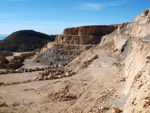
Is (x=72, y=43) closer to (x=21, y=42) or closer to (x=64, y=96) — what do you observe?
(x=64, y=96)

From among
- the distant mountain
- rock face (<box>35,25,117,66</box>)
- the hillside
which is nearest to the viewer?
the hillside

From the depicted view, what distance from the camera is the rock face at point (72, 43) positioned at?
35406mm

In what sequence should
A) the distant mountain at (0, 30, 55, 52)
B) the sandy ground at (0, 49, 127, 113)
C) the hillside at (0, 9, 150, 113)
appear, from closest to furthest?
the hillside at (0, 9, 150, 113) < the sandy ground at (0, 49, 127, 113) < the distant mountain at (0, 30, 55, 52)

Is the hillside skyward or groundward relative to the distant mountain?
groundward

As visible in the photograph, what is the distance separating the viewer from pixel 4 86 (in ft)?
36.5

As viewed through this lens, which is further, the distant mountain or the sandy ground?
the distant mountain

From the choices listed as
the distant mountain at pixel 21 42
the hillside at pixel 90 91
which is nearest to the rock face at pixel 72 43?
the hillside at pixel 90 91

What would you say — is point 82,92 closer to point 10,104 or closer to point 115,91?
point 115,91

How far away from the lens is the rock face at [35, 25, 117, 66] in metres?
35.4

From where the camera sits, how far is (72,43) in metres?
38.8

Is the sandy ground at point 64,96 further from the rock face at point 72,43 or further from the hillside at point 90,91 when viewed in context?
the rock face at point 72,43

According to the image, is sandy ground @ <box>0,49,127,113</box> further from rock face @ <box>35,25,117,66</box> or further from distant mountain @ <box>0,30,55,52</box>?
distant mountain @ <box>0,30,55,52</box>

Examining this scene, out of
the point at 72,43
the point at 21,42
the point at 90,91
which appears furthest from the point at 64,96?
the point at 21,42

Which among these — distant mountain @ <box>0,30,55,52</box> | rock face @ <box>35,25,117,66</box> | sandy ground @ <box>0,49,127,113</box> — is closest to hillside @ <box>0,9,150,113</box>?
sandy ground @ <box>0,49,127,113</box>
